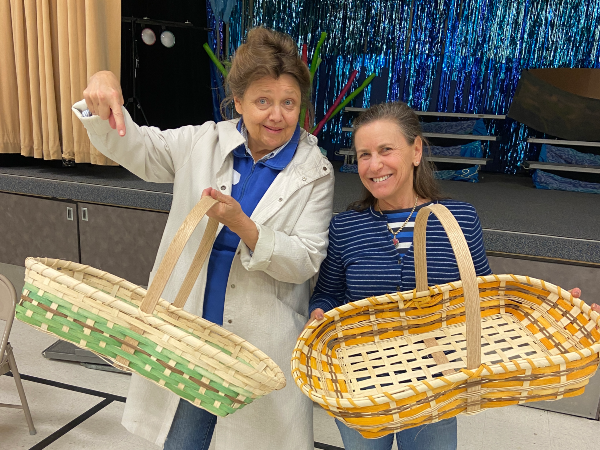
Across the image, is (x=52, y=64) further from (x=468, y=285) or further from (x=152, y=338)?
(x=468, y=285)

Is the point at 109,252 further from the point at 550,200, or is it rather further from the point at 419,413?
the point at 550,200

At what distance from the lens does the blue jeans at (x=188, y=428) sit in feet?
3.85

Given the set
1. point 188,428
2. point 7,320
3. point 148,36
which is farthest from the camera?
point 148,36

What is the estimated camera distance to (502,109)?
3.71m

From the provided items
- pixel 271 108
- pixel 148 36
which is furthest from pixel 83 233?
pixel 271 108

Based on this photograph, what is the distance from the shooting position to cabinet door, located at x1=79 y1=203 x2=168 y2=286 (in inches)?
88.8

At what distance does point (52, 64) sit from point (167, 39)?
0.97 meters

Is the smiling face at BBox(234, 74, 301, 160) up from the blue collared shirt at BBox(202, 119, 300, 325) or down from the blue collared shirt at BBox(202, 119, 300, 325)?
up

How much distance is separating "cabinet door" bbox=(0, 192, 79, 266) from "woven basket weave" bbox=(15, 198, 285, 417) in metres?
1.52

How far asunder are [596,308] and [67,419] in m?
1.70

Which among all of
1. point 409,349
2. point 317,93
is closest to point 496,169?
point 317,93

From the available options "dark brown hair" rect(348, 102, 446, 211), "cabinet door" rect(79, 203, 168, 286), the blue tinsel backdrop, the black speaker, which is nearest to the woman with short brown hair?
"dark brown hair" rect(348, 102, 446, 211)

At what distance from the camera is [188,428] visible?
1177 mm

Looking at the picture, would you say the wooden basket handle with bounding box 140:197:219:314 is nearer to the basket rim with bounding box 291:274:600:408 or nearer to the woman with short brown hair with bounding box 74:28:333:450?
the woman with short brown hair with bounding box 74:28:333:450
